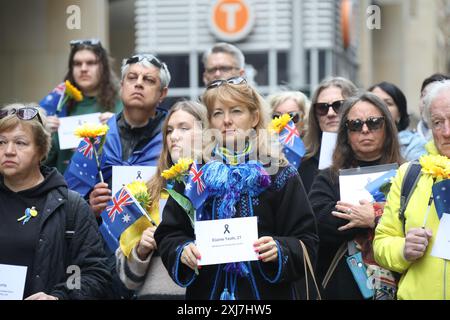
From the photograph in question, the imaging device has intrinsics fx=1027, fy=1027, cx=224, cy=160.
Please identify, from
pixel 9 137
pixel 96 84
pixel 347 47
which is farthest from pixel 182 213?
pixel 347 47

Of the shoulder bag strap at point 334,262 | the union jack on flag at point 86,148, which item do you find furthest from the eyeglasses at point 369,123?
the union jack on flag at point 86,148

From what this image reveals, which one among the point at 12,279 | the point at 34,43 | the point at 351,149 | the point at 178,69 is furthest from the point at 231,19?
the point at 12,279

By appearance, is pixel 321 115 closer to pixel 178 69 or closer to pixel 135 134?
pixel 135 134

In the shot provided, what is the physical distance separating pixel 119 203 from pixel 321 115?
1.94 m

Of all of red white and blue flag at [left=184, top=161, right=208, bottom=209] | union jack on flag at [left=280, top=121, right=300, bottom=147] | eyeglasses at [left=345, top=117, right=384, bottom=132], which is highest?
eyeglasses at [left=345, top=117, right=384, bottom=132]

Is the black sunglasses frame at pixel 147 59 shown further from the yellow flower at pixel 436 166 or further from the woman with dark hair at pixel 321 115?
the yellow flower at pixel 436 166

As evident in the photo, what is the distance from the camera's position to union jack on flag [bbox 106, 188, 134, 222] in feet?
21.3

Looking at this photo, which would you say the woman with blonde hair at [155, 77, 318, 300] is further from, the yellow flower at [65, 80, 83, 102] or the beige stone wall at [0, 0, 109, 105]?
the beige stone wall at [0, 0, 109, 105]

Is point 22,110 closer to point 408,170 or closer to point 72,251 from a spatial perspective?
point 72,251

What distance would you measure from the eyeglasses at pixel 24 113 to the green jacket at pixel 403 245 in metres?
2.23

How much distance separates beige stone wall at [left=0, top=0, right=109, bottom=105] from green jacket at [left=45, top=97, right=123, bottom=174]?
5.68 m

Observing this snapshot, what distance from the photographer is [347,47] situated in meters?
27.5

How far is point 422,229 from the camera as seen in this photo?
212 inches

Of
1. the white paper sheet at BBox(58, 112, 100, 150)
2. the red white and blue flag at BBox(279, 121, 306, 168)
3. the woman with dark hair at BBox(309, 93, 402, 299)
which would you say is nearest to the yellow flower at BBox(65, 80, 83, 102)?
the white paper sheet at BBox(58, 112, 100, 150)
